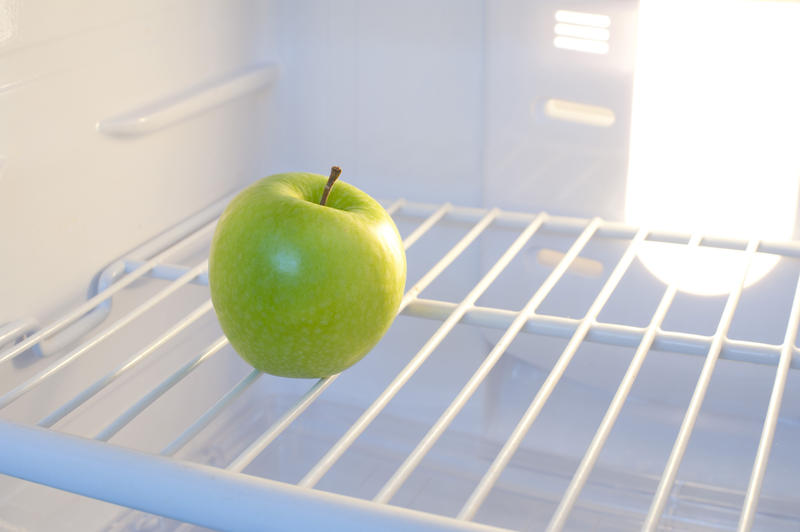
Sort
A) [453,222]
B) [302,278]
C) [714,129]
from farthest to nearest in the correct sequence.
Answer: [453,222]
[714,129]
[302,278]

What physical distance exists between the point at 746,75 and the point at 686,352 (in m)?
0.32

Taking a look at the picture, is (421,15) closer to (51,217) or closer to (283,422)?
(51,217)

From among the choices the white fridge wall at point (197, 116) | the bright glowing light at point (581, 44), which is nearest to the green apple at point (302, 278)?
the white fridge wall at point (197, 116)

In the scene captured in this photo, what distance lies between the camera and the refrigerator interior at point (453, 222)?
855 mm

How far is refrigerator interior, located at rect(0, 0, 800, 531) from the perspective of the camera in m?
0.86

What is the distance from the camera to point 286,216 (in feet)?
2.17

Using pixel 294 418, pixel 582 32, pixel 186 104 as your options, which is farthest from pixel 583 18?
pixel 294 418

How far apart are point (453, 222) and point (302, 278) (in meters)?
0.49

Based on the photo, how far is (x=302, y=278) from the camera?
651 mm

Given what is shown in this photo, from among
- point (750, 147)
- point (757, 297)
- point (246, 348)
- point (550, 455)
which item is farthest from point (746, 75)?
point (246, 348)

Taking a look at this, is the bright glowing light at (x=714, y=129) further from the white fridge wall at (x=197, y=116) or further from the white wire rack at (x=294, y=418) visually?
the white fridge wall at (x=197, y=116)

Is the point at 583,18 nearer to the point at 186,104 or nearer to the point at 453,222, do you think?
the point at 453,222

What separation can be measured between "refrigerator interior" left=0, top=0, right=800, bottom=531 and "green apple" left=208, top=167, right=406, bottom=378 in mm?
94

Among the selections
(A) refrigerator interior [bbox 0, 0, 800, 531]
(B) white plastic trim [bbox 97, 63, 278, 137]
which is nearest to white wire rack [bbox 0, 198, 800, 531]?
(A) refrigerator interior [bbox 0, 0, 800, 531]
